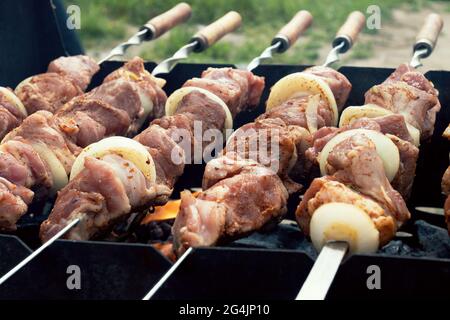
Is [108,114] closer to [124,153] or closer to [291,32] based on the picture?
[124,153]

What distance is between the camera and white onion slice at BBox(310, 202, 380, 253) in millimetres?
2424

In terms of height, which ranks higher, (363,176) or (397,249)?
(363,176)

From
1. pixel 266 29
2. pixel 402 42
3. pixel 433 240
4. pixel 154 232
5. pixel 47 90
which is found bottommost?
pixel 402 42

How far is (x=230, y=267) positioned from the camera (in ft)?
7.63

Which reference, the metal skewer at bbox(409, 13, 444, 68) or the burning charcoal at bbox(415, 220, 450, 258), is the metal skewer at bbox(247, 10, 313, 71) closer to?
the metal skewer at bbox(409, 13, 444, 68)

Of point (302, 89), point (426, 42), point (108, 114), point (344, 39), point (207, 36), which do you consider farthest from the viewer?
point (207, 36)

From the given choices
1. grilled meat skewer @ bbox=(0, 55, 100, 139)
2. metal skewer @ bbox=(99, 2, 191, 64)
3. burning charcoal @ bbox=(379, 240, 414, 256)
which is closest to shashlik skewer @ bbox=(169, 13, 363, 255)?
burning charcoal @ bbox=(379, 240, 414, 256)

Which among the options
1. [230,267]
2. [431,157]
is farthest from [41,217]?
[431,157]

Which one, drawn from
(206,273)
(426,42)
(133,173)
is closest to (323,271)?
(206,273)

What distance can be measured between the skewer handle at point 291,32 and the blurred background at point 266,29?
395cm

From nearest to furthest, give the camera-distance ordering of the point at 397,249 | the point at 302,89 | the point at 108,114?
1. the point at 397,249
2. the point at 108,114
3. the point at 302,89

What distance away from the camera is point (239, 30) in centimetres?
1009

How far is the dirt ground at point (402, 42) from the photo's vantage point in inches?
338

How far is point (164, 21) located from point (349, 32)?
3.57 feet
